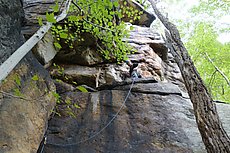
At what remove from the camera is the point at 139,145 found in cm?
389

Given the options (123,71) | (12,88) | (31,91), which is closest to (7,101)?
(12,88)

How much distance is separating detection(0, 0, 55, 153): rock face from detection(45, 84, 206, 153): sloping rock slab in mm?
692

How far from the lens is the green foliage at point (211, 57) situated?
471 inches

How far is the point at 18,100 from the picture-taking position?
120 inches

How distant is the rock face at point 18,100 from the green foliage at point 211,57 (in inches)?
401

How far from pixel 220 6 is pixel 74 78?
27.6 feet

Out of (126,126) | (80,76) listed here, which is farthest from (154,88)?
(80,76)

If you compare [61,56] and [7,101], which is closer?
[7,101]

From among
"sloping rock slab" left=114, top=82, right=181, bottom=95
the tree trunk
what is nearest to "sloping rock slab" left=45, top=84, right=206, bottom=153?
"sloping rock slab" left=114, top=82, right=181, bottom=95

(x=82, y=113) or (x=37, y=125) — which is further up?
(x=37, y=125)

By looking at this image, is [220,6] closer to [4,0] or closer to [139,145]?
[139,145]

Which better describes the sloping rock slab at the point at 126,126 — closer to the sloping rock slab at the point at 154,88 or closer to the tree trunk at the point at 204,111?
the sloping rock slab at the point at 154,88

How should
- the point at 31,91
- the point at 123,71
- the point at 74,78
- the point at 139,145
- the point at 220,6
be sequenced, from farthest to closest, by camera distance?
the point at 220,6 → the point at 123,71 → the point at 74,78 → the point at 139,145 → the point at 31,91

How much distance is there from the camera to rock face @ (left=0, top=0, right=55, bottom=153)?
273cm
